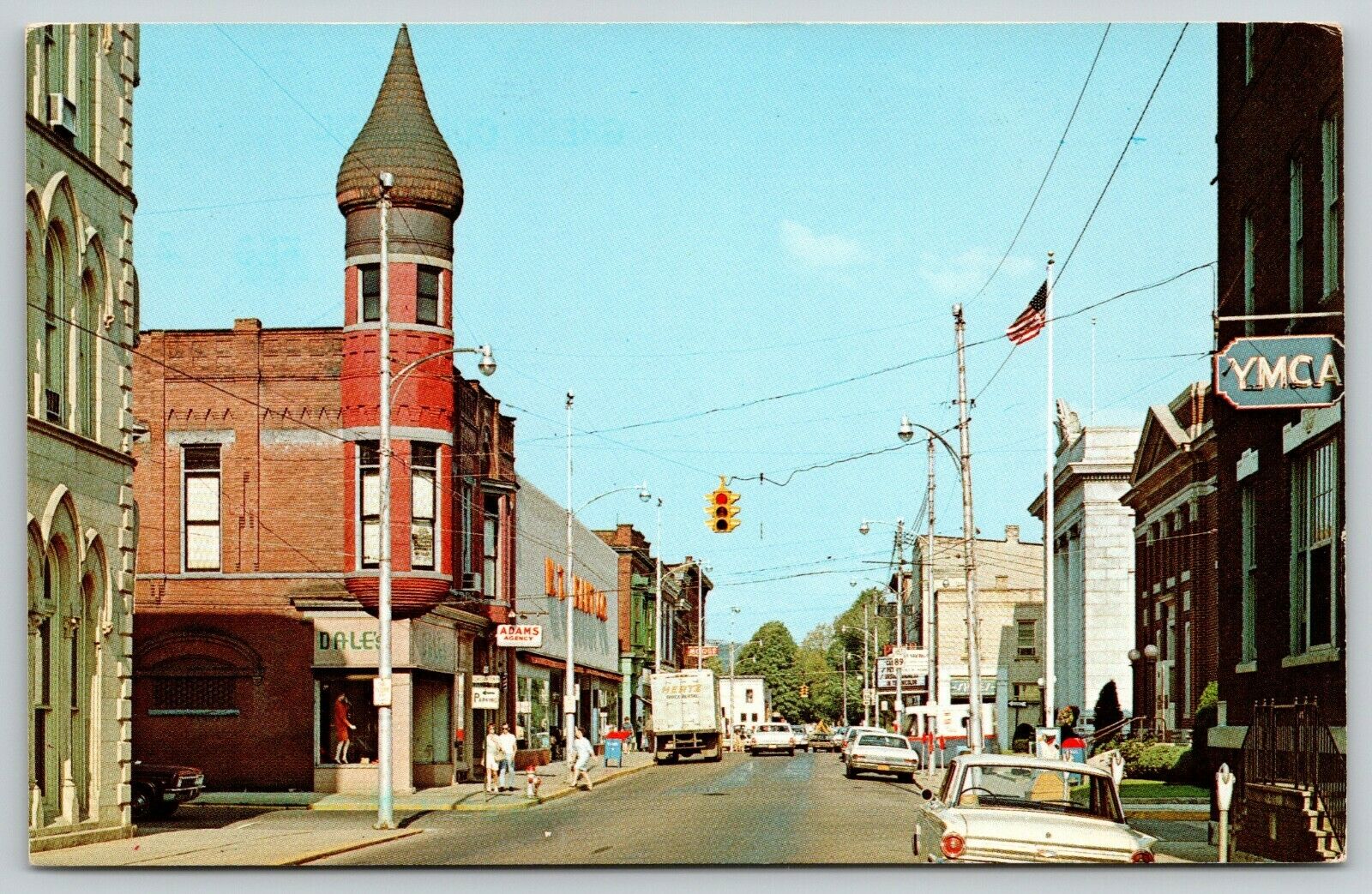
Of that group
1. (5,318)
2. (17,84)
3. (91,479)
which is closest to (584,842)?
(91,479)

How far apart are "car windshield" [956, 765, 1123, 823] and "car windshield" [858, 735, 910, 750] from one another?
28797mm

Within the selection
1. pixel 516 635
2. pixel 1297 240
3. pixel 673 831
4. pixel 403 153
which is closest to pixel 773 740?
pixel 516 635

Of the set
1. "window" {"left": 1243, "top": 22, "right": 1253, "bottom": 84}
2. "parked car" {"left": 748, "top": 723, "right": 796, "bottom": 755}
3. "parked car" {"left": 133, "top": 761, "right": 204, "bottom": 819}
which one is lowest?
"parked car" {"left": 748, "top": 723, "right": 796, "bottom": 755}

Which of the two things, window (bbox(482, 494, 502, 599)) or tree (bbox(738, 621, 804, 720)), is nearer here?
window (bbox(482, 494, 502, 599))

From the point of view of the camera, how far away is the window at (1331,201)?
816 inches

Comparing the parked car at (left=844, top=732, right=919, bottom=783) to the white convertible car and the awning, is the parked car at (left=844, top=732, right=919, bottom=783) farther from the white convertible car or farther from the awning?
the white convertible car

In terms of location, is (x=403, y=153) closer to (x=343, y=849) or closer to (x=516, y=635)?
(x=343, y=849)

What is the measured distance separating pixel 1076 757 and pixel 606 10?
1750 centimetres

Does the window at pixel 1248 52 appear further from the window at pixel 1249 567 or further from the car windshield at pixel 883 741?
the car windshield at pixel 883 741

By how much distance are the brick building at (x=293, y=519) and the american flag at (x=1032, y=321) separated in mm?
8160

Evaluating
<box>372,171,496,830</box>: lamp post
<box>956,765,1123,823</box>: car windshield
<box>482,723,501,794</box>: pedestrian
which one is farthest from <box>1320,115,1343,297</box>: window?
<box>482,723,501,794</box>: pedestrian

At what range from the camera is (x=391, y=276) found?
27.1 meters

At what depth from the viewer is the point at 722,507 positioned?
1002 inches

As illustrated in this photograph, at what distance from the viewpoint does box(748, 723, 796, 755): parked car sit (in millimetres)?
73062
